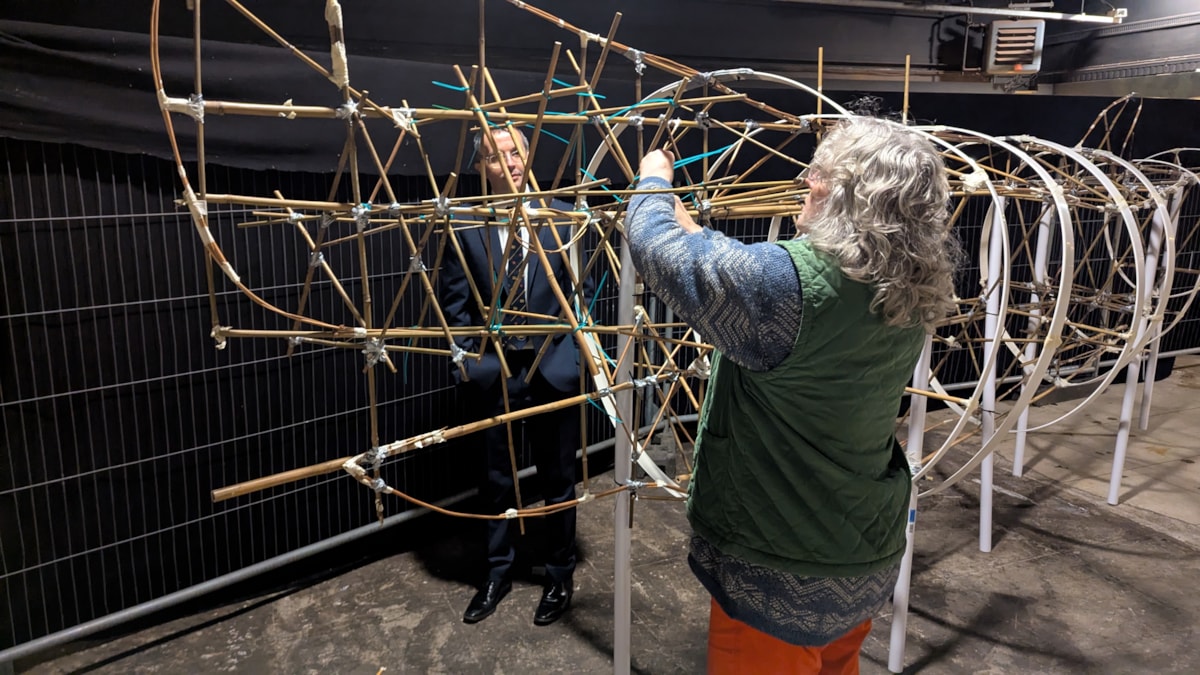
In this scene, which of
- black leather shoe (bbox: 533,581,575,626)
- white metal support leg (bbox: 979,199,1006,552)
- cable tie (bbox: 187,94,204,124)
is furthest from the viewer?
white metal support leg (bbox: 979,199,1006,552)

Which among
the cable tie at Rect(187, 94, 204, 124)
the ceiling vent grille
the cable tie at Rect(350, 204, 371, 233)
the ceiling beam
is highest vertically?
the ceiling beam

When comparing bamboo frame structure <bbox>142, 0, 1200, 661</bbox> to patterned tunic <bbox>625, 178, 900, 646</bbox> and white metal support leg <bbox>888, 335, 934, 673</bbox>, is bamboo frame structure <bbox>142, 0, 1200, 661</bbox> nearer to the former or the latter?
white metal support leg <bbox>888, 335, 934, 673</bbox>

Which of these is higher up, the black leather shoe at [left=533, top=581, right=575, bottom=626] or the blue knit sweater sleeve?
the blue knit sweater sleeve

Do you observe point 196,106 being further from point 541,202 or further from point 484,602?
point 484,602

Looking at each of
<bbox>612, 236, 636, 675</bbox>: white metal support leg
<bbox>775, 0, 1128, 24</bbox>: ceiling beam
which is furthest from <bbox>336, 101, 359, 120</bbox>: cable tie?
<bbox>775, 0, 1128, 24</bbox>: ceiling beam

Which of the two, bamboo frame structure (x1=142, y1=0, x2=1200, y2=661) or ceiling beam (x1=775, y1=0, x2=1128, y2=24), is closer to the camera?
bamboo frame structure (x1=142, y1=0, x2=1200, y2=661)

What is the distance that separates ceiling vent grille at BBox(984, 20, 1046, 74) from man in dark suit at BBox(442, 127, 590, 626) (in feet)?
12.0

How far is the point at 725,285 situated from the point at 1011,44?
461cm

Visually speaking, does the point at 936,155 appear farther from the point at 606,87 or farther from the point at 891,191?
the point at 606,87

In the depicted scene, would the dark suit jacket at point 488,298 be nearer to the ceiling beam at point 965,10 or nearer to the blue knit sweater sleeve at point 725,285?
the blue knit sweater sleeve at point 725,285

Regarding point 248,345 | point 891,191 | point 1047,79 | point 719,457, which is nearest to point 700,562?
A: point 719,457

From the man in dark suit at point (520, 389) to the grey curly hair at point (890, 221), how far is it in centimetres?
110

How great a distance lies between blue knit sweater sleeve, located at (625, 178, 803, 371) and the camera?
1078 millimetres

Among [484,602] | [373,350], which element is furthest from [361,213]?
[484,602]
